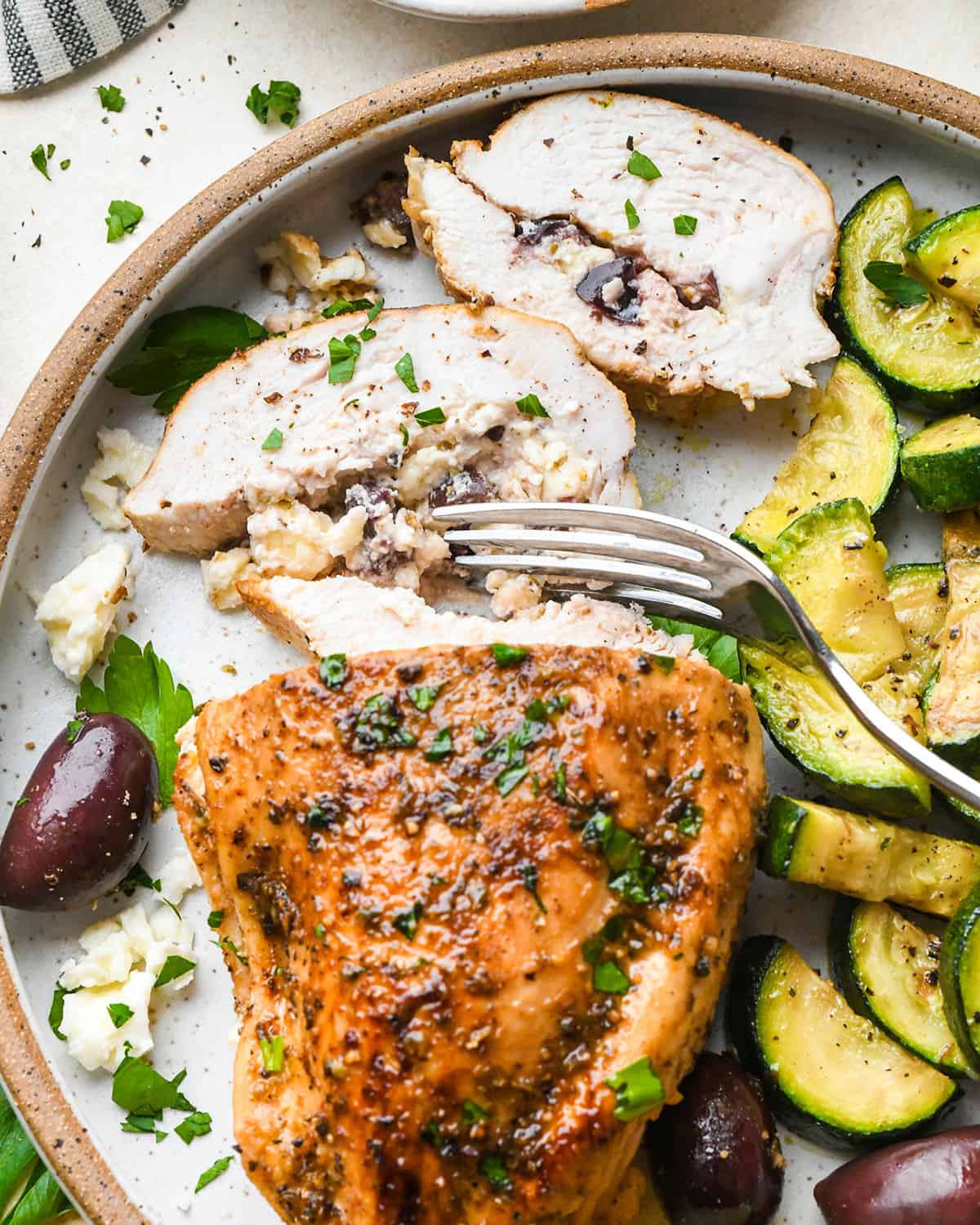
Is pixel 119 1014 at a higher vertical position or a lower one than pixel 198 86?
lower

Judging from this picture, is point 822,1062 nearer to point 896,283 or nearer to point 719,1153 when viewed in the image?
point 719,1153

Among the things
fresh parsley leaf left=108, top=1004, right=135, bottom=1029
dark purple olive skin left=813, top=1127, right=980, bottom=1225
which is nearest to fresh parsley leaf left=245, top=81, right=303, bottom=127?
fresh parsley leaf left=108, top=1004, right=135, bottom=1029

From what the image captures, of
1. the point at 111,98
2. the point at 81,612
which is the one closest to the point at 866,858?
the point at 81,612

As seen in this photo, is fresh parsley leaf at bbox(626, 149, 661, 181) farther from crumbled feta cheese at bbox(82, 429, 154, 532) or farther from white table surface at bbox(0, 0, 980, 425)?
crumbled feta cheese at bbox(82, 429, 154, 532)

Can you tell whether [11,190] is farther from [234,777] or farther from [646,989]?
[646,989]

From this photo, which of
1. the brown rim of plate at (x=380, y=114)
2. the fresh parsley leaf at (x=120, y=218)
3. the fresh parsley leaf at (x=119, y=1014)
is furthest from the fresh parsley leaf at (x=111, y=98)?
the fresh parsley leaf at (x=119, y=1014)
